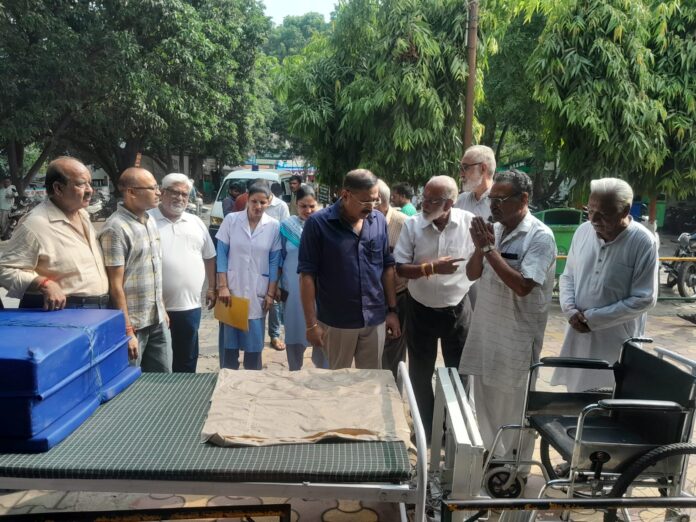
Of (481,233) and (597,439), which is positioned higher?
(481,233)

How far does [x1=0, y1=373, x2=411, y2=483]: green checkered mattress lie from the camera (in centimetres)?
193

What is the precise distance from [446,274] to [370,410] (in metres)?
1.36

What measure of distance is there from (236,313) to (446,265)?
1759 mm

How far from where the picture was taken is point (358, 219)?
11.2 ft

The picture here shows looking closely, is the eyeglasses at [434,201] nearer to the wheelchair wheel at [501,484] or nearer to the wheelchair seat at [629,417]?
the wheelchair seat at [629,417]

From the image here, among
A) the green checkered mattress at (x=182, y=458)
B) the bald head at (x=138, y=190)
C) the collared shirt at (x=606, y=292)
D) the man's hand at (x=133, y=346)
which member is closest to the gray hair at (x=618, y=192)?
the collared shirt at (x=606, y=292)

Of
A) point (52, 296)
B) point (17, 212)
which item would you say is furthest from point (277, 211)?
point (17, 212)

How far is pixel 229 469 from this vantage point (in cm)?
194

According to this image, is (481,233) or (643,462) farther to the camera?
(481,233)

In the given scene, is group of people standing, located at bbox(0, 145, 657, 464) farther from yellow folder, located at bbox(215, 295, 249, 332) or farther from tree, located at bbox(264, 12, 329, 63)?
tree, located at bbox(264, 12, 329, 63)

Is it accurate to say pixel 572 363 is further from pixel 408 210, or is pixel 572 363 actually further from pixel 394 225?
pixel 408 210

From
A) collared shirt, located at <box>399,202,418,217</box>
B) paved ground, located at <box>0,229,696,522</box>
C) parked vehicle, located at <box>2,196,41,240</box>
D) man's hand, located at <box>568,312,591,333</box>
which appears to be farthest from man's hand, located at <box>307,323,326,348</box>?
parked vehicle, located at <box>2,196,41,240</box>

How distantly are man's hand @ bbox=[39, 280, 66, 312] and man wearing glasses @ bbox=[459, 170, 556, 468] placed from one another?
82.6 inches

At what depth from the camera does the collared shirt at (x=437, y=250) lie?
12.0 feet
